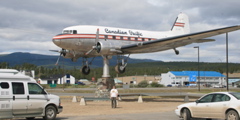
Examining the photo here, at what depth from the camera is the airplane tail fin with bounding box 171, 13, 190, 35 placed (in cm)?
4353

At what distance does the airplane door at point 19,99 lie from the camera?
47.4 feet

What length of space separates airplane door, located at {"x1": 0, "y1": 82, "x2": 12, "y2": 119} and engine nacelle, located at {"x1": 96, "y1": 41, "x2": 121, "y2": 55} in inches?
745

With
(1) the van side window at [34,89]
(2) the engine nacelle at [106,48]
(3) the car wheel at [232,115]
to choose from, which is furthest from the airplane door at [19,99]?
(2) the engine nacelle at [106,48]

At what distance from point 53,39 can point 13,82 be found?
63.8 feet

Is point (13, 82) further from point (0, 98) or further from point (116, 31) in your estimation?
point (116, 31)

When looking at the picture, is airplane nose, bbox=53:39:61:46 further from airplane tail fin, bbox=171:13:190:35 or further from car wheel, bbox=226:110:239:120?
car wheel, bbox=226:110:239:120

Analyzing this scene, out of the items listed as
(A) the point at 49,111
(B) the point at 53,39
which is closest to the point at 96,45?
(B) the point at 53,39

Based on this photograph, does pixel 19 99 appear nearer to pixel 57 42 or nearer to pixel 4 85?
pixel 4 85

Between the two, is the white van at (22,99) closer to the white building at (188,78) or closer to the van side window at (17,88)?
the van side window at (17,88)

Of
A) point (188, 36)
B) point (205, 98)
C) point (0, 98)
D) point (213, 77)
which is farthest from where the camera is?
point (213, 77)

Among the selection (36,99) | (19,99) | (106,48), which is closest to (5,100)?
(19,99)

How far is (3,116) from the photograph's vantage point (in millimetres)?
14109

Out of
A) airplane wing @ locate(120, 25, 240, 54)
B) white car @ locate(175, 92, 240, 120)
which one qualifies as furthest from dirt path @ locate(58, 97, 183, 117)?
airplane wing @ locate(120, 25, 240, 54)

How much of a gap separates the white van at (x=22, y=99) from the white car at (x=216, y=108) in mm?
6753
